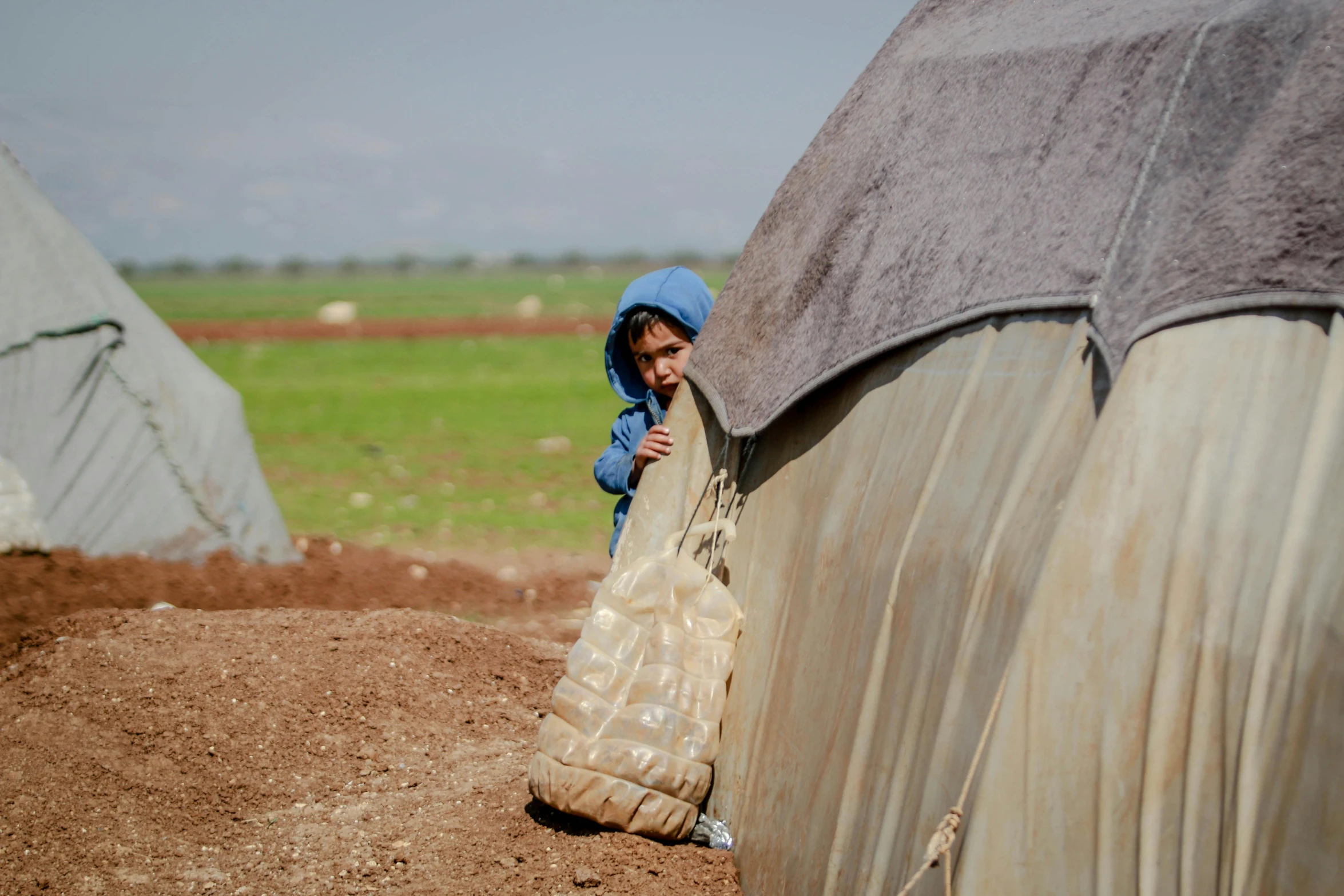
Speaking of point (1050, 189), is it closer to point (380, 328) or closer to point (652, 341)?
point (652, 341)

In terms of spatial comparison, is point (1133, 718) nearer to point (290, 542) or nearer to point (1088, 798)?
point (1088, 798)

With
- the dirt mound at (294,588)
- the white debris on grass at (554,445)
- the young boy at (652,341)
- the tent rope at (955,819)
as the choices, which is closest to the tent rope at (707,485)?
the young boy at (652,341)

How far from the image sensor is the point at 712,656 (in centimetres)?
288

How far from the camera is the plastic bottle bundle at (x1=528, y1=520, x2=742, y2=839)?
107 inches

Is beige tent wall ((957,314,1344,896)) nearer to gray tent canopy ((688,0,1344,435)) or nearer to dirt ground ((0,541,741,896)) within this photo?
gray tent canopy ((688,0,1344,435))

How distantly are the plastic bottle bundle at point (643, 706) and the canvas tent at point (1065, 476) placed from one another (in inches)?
5.6

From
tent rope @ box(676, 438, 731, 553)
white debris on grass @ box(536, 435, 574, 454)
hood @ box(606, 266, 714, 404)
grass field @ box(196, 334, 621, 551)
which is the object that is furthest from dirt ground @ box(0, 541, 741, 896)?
white debris on grass @ box(536, 435, 574, 454)

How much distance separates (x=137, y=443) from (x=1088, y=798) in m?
6.12

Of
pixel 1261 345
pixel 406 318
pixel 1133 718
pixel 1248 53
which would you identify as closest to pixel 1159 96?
pixel 1248 53

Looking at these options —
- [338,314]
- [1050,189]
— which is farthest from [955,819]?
[338,314]

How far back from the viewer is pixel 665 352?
12.3 feet

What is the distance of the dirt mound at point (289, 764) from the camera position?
9.66ft

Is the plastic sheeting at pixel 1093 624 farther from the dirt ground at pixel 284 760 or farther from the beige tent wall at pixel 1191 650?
the dirt ground at pixel 284 760

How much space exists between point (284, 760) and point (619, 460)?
1.57 metres
